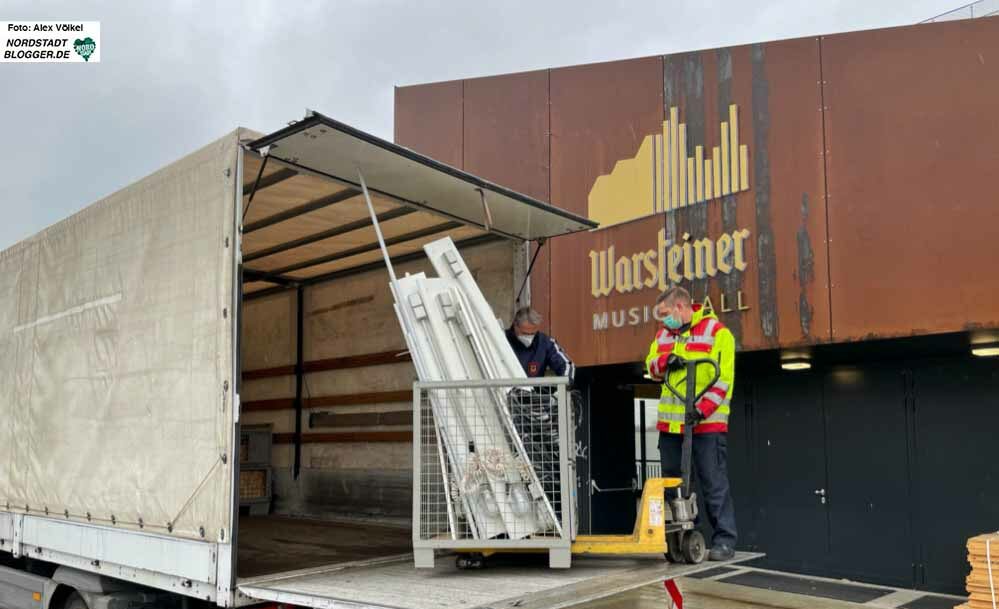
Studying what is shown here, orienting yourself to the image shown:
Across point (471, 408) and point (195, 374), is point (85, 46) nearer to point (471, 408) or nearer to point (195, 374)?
point (195, 374)

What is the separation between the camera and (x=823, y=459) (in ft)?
34.9

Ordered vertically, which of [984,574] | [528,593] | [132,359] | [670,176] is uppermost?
[670,176]

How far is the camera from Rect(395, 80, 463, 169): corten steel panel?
38.4 ft

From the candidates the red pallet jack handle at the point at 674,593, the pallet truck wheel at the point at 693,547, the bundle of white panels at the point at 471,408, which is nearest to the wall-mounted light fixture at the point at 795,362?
the red pallet jack handle at the point at 674,593

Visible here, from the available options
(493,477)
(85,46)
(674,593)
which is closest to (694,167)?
(674,593)

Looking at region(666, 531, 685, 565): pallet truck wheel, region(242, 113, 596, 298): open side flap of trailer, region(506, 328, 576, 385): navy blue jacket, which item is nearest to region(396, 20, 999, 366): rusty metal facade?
region(242, 113, 596, 298): open side flap of trailer

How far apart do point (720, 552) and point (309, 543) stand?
3118 millimetres

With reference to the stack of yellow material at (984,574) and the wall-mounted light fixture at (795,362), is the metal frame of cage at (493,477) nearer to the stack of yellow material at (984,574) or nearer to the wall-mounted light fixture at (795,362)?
the stack of yellow material at (984,574)

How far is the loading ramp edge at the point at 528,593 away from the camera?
3881 mm

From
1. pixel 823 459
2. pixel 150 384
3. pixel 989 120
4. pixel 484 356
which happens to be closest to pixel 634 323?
pixel 823 459

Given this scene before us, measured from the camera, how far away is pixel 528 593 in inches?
159

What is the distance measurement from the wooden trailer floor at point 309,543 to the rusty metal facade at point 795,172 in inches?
168

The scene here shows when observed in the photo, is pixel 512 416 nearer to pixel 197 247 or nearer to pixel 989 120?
pixel 197 247

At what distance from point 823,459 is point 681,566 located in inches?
259
